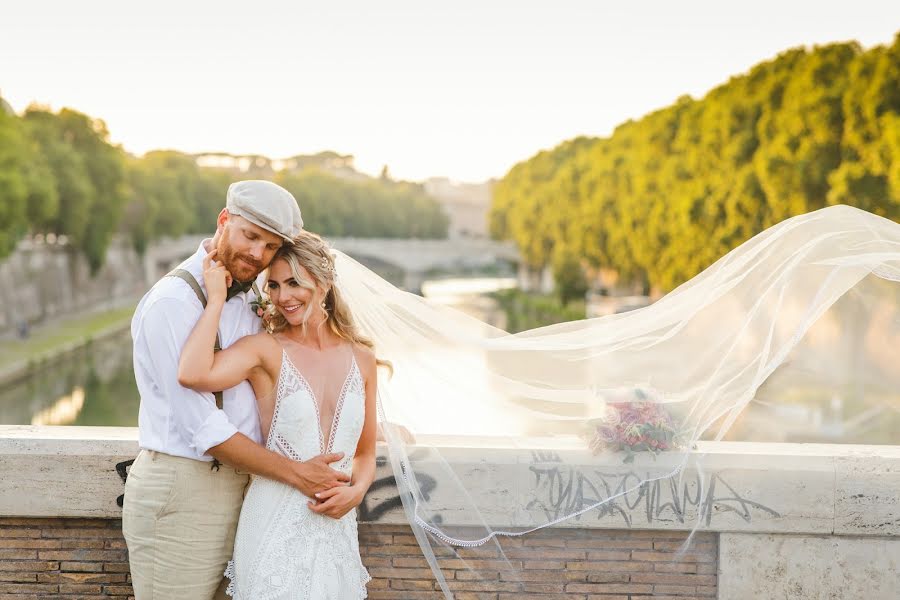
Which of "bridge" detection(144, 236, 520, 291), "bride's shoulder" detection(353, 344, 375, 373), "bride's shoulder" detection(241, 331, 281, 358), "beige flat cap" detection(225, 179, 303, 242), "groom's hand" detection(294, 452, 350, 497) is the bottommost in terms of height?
"bridge" detection(144, 236, 520, 291)

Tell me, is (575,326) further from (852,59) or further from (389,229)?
(389,229)

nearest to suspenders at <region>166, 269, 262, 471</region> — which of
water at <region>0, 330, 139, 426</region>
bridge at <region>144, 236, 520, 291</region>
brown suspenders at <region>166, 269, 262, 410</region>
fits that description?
brown suspenders at <region>166, 269, 262, 410</region>

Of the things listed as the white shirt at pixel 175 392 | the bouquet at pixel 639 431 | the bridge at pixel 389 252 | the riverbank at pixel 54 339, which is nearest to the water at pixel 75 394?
the riverbank at pixel 54 339

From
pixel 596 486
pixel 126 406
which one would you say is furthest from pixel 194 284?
pixel 126 406

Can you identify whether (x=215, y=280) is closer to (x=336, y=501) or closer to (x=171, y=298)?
(x=171, y=298)

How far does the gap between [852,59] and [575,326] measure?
1769 cm

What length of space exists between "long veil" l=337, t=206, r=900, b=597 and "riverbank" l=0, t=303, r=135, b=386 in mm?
20741

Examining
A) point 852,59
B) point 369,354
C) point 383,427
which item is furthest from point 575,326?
point 852,59

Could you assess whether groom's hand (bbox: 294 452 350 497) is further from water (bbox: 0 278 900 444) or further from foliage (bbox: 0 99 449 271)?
foliage (bbox: 0 99 449 271)

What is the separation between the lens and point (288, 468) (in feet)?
9.18

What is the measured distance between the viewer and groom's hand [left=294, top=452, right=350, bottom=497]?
9.23 ft

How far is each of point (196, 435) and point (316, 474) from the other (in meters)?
0.38

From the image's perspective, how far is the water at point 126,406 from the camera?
13.9 ft

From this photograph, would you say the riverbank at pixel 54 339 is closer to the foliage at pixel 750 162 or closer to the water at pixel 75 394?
the water at pixel 75 394
